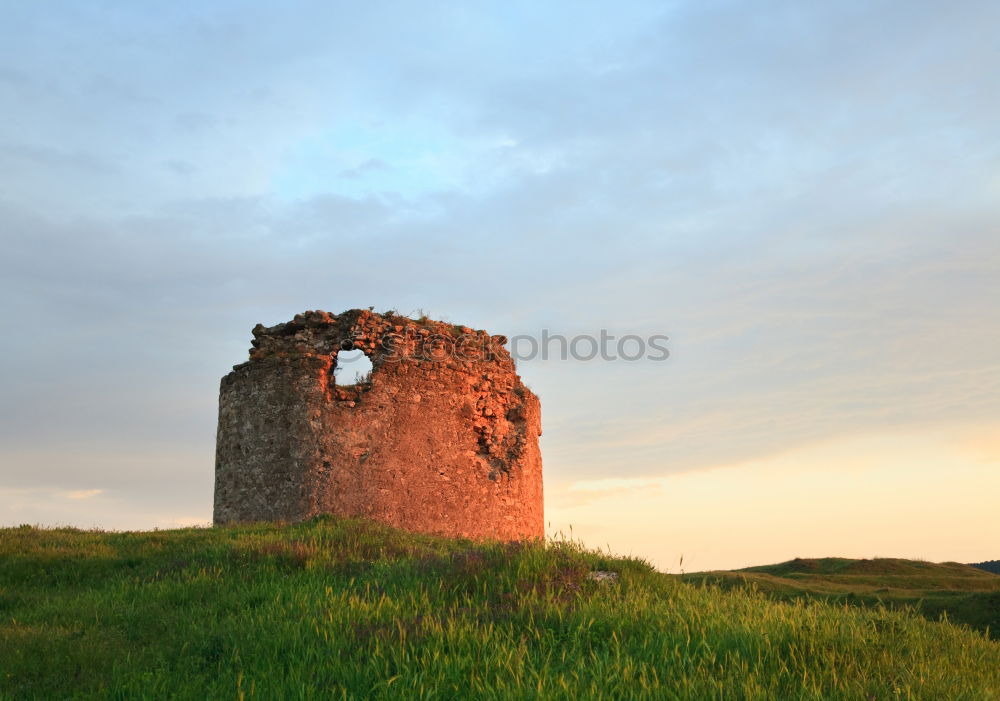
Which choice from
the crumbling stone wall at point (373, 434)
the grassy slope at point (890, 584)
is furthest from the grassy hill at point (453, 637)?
the crumbling stone wall at point (373, 434)

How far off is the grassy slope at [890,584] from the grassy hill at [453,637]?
12.4ft

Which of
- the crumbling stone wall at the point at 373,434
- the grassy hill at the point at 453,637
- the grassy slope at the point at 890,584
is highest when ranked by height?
the crumbling stone wall at the point at 373,434

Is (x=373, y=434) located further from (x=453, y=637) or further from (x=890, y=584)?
(x=890, y=584)

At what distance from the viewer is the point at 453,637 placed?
19.2 ft

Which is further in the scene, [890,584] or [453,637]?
[890,584]

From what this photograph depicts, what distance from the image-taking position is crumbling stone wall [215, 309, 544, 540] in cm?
1388

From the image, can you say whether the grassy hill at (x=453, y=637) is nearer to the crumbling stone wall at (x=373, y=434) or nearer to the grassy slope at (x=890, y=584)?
the grassy slope at (x=890, y=584)

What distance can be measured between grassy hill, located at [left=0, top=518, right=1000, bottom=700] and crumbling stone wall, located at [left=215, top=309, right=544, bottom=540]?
4.36m

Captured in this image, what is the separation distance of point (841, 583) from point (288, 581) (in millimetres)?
20801

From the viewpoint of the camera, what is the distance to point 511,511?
50.6ft

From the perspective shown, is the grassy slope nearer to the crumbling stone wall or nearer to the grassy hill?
the grassy hill

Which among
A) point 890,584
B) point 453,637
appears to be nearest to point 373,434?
point 453,637

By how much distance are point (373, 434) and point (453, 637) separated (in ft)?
27.8

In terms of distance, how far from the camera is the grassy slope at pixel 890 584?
49.0 ft
